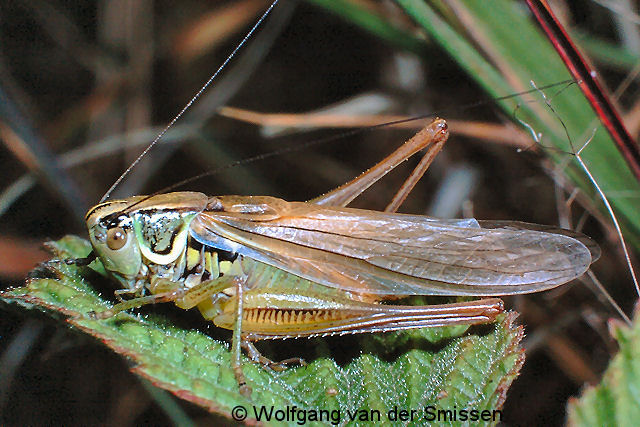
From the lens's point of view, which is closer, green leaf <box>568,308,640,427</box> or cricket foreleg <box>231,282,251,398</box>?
green leaf <box>568,308,640,427</box>

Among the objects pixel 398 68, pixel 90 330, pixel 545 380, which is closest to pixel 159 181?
pixel 398 68

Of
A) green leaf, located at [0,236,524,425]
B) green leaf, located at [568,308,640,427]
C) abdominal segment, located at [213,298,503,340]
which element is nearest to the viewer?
green leaf, located at [568,308,640,427]

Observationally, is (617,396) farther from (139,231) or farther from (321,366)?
(139,231)

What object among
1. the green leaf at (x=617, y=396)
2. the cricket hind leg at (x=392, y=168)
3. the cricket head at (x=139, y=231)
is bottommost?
the green leaf at (x=617, y=396)

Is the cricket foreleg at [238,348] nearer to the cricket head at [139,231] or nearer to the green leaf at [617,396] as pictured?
the cricket head at [139,231]

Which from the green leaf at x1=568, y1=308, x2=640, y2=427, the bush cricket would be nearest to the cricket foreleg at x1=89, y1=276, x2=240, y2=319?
Result: the bush cricket

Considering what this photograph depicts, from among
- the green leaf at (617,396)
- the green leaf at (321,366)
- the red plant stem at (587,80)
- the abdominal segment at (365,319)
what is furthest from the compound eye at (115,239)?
the red plant stem at (587,80)

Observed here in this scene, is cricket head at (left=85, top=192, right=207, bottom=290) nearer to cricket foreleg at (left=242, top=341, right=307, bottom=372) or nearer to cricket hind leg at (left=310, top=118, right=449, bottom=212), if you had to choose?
cricket foreleg at (left=242, top=341, right=307, bottom=372)
